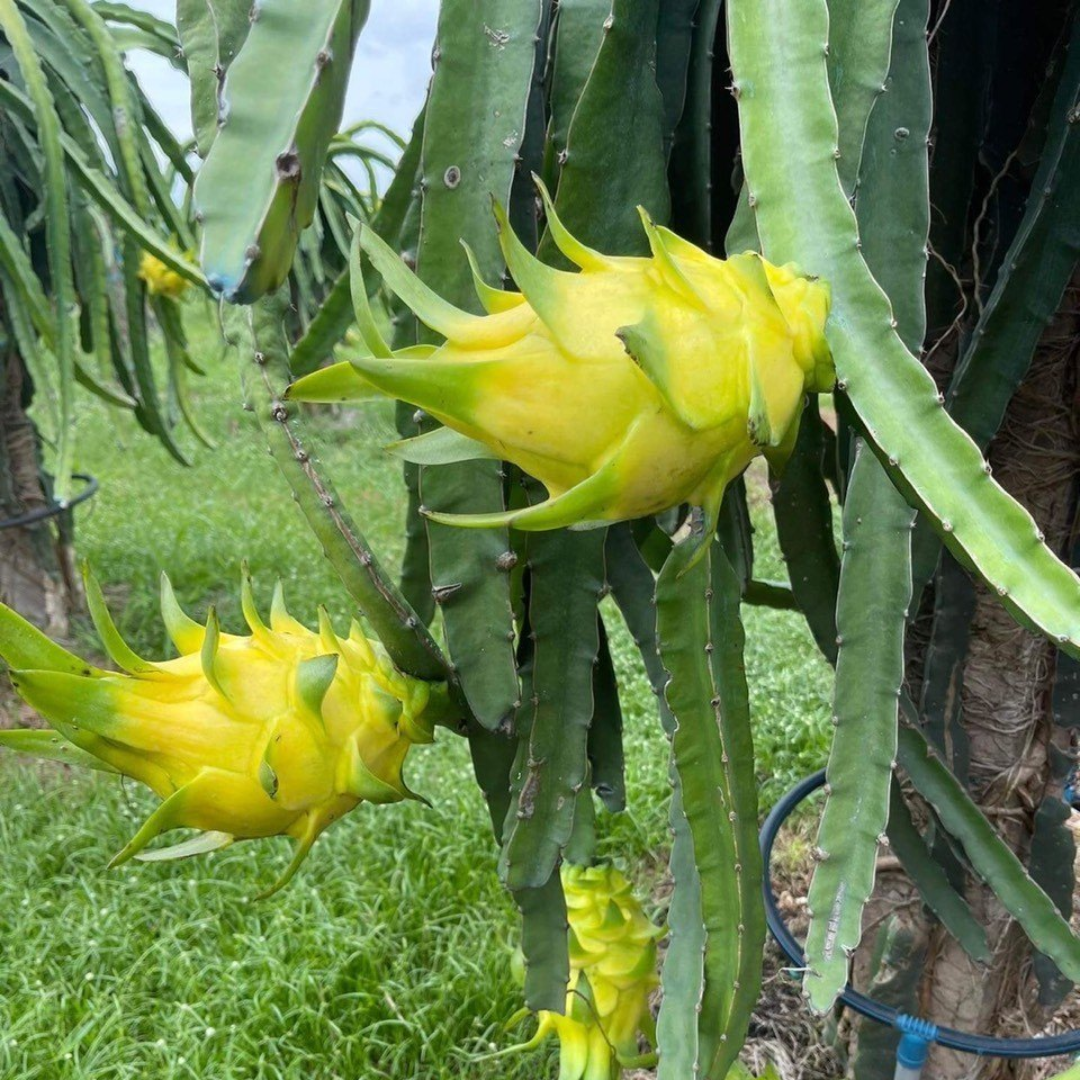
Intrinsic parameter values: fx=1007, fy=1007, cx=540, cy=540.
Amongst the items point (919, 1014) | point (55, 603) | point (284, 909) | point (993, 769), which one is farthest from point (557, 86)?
point (55, 603)

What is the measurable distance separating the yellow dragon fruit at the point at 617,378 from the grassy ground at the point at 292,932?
97cm

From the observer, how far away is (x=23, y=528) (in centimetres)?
186

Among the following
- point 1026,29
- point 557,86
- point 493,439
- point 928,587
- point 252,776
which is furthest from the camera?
point 928,587

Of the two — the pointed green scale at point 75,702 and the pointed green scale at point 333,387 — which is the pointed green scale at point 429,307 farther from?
the pointed green scale at point 75,702

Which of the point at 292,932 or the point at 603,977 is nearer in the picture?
the point at 603,977

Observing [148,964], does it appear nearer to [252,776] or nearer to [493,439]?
[252,776]

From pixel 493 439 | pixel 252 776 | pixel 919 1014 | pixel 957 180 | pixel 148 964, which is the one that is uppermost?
pixel 957 180

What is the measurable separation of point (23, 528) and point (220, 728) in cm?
163

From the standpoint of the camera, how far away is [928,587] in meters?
0.80

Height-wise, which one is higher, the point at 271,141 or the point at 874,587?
the point at 271,141

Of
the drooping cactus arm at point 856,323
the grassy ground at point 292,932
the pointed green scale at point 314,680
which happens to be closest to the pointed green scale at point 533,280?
the drooping cactus arm at point 856,323

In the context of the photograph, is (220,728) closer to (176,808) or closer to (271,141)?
(176,808)

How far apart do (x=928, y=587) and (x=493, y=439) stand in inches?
22.4

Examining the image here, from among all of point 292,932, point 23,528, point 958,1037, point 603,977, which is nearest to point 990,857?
point 958,1037
